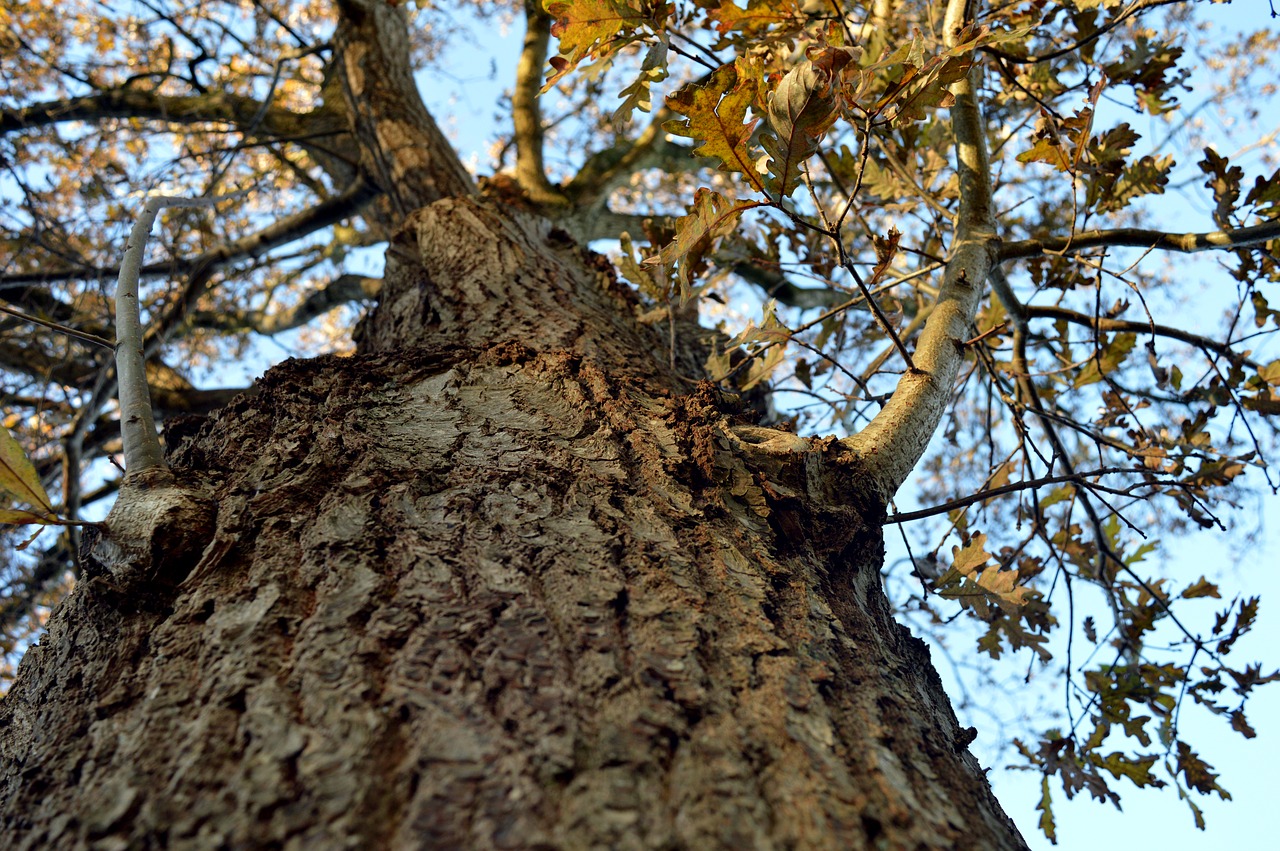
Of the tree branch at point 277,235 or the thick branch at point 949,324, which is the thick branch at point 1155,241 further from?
the tree branch at point 277,235

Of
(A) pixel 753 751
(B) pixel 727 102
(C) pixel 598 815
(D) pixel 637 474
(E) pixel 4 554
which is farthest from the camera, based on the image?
(E) pixel 4 554

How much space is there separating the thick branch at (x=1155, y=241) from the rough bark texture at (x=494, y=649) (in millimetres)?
880

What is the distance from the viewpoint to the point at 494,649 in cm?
89

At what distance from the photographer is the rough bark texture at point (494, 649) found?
0.73 metres

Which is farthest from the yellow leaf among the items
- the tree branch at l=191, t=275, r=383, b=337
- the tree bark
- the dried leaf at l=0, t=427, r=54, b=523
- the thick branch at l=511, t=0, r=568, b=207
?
the tree branch at l=191, t=275, r=383, b=337

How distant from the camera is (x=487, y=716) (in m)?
0.80

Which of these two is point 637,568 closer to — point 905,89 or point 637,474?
point 637,474

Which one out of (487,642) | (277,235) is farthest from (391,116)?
(487,642)

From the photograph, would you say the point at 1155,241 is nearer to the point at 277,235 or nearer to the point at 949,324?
the point at 949,324

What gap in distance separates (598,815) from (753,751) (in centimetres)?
19

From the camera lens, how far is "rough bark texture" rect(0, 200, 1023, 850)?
0.73 m

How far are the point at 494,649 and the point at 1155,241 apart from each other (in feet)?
6.01

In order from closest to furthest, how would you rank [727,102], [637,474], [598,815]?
1. [598,815]
2. [727,102]
3. [637,474]

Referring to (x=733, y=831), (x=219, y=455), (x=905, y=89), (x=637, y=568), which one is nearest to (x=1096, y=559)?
(x=905, y=89)
